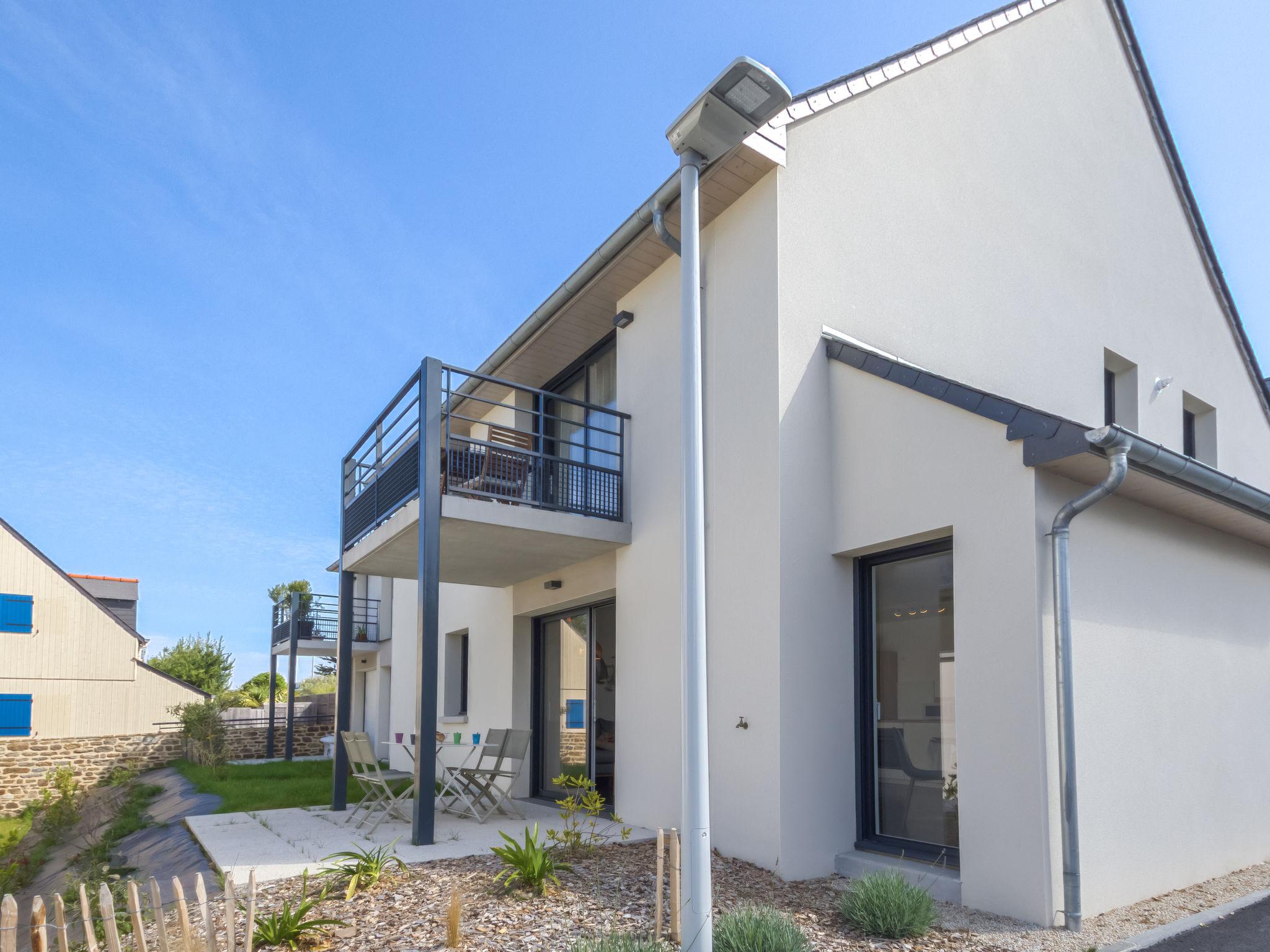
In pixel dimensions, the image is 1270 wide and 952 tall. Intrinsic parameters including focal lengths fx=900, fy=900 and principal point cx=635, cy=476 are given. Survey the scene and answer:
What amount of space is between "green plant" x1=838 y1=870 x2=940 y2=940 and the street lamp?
4.46ft

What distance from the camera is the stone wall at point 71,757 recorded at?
17.5m

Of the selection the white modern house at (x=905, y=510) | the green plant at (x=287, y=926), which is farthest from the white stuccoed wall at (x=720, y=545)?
the green plant at (x=287, y=926)

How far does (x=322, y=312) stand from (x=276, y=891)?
1736 cm

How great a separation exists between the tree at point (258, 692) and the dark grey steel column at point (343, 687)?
22522 millimetres

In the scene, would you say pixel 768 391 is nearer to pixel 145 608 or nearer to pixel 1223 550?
pixel 1223 550

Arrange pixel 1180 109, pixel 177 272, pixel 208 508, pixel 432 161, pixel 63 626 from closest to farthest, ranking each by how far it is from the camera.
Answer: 1. pixel 1180 109
2. pixel 432 161
3. pixel 177 272
4. pixel 63 626
5. pixel 208 508

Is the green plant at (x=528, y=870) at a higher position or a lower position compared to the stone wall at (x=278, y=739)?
higher

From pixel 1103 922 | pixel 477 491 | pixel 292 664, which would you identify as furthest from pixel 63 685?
pixel 1103 922

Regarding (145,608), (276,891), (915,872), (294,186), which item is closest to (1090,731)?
(915,872)

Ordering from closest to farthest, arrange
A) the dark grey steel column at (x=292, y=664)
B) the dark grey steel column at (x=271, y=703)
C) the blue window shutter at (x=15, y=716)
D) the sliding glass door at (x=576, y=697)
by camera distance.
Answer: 1. the sliding glass door at (x=576, y=697)
2. the blue window shutter at (x=15, y=716)
3. the dark grey steel column at (x=292, y=664)
4. the dark grey steel column at (x=271, y=703)

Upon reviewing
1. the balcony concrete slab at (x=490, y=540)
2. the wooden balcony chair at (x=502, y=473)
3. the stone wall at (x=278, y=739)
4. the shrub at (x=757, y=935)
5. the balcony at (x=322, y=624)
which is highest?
the wooden balcony chair at (x=502, y=473)

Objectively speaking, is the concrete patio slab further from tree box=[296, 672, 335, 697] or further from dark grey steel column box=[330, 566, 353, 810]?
tree box=[296, 672, 335, 697]

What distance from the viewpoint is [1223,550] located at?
755 centimetres

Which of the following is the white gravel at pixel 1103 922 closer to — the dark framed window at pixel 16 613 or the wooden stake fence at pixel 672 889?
the wooden stake fence at pixel 672 889
